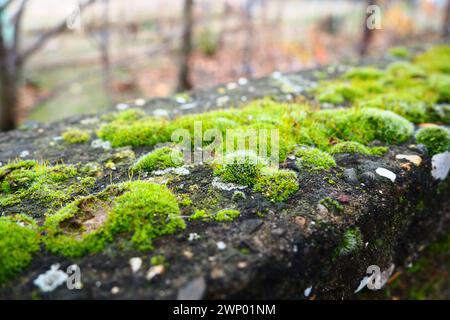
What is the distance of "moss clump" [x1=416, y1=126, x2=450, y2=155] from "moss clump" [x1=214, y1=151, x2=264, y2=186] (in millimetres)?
1981

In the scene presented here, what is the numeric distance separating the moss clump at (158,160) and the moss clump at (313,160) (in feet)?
3.73

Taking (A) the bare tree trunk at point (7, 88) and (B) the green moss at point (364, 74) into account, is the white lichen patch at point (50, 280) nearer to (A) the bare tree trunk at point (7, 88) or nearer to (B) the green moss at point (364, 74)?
(B) the green moss at point (364, 74)

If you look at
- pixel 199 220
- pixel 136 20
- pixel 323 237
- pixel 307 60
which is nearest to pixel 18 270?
pixel 199 220

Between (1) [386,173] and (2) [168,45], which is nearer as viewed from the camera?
(1) [386,173]

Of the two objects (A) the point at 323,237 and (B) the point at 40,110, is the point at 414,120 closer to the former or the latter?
(A) the point at 323,237

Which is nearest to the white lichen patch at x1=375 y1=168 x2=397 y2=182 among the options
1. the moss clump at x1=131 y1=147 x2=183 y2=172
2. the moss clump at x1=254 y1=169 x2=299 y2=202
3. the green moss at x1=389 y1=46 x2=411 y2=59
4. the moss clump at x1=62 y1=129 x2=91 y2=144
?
the moss clump at x1=254 y1=169 x2=299 y2=202

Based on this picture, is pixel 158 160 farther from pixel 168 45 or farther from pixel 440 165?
pixel 168 45

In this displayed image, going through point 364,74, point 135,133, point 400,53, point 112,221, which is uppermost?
point 400,53

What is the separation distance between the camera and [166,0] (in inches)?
761

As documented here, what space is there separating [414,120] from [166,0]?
17.6 meters

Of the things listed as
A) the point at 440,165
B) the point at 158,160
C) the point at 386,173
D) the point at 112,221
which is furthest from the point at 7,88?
the point at 440,165

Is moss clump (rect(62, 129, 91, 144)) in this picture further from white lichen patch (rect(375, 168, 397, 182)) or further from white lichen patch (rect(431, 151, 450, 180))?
white lichen patch (rect(431, 151, 450, 180))

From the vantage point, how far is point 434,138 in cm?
400

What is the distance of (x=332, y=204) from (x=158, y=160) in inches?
64.1
